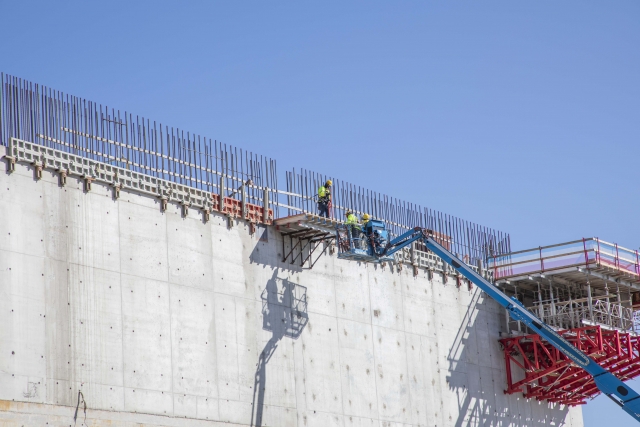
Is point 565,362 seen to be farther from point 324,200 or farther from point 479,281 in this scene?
point 324,200

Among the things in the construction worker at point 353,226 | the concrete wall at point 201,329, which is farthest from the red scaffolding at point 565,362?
the construction worker at point 353,226

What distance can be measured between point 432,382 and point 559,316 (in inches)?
316

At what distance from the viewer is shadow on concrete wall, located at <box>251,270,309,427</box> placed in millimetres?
44906

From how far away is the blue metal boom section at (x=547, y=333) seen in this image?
45.9 m

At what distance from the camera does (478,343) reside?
57.8m

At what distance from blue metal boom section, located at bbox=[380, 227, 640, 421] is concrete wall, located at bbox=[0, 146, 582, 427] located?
3.68 m

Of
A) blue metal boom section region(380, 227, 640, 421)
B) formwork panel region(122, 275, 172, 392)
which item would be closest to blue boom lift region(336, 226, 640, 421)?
blue metal boom section region(380, 227, 640, 421)

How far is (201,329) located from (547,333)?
1577cm

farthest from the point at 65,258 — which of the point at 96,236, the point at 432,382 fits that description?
the point at 432,382

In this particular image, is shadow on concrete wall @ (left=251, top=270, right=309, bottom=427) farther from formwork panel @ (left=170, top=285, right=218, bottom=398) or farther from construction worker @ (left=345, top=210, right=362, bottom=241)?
construction worker @ (left=345, top=210, right=362, bottom=241)

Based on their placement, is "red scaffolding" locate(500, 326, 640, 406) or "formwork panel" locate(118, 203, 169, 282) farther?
"red scaffolding" locate(500, 326, 640, 406)

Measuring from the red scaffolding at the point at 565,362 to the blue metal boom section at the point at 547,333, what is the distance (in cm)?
744

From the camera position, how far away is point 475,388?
5666cm

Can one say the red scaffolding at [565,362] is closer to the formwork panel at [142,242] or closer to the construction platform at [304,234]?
the construction platform at [304,234]
